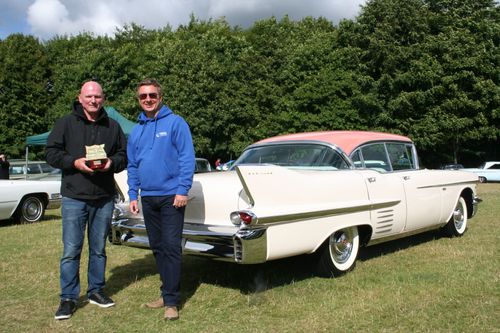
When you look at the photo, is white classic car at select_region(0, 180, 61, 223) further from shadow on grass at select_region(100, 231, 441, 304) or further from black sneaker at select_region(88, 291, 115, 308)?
black sneaker at select_region(88, 291, 115, 308)

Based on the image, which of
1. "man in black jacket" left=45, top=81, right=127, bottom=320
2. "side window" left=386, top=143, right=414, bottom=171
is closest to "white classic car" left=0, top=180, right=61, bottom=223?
"man in black jacket" left=45, top=81, right=127, bottom=320

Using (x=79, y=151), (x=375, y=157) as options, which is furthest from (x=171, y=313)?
(x=375, y=157)

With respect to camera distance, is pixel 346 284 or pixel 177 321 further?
pixel 346 284

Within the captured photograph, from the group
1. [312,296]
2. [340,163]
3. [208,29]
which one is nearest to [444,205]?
[340,163]

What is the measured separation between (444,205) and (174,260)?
4170mm

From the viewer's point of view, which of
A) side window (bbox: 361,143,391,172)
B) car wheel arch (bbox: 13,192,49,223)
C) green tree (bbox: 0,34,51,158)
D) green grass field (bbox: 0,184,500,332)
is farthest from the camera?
green tree (bbox: 0,34,51,158)

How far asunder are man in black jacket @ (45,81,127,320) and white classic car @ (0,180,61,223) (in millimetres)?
5827

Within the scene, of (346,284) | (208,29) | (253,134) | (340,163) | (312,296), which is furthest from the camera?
(208,29)

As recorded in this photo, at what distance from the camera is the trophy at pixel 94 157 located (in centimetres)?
391

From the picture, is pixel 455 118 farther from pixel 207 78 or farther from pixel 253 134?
pixel 207 78

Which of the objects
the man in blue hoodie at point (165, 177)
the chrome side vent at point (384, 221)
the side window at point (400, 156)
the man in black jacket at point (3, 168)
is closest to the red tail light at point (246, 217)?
the man in blue hoodie at point (165, 177)

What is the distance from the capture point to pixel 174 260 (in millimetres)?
3928

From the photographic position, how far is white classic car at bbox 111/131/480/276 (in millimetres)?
4141

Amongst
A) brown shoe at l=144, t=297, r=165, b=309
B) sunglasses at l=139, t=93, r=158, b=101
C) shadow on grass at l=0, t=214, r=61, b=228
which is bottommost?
shadow on grass at l=0, t=214, r=61, b=228
